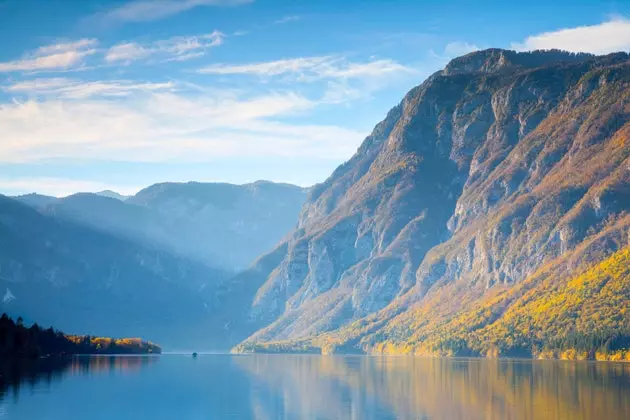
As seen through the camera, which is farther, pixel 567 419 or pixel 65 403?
pixel 65 403

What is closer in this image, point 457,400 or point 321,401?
point 457,400

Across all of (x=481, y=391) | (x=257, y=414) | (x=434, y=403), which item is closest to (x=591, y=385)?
(x=481, y=391)

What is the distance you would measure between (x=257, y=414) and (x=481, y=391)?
4771 cm

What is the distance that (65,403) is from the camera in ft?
517

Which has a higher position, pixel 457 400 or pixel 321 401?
pixel 457 400

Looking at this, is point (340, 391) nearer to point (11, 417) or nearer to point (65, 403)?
point (65, 403)

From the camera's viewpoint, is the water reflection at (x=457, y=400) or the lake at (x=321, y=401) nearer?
the water reflection at (x=457, y=400)

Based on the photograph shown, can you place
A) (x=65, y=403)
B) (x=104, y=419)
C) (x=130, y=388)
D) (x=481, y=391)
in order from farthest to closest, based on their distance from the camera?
(x=130, y=388), (x=481, y=391), (x=65, y=403), (x=104, y=419)

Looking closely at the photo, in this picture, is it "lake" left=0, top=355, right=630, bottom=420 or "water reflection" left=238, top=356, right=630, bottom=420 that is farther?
"lake" left=0, top=355, right=630, bottom=420

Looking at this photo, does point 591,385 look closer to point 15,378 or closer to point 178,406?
point 178,406

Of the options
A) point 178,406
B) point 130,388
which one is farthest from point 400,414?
point 130,388

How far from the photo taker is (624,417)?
431 ft

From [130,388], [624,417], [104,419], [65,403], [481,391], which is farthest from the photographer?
[130,388]

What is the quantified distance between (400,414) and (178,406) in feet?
119
